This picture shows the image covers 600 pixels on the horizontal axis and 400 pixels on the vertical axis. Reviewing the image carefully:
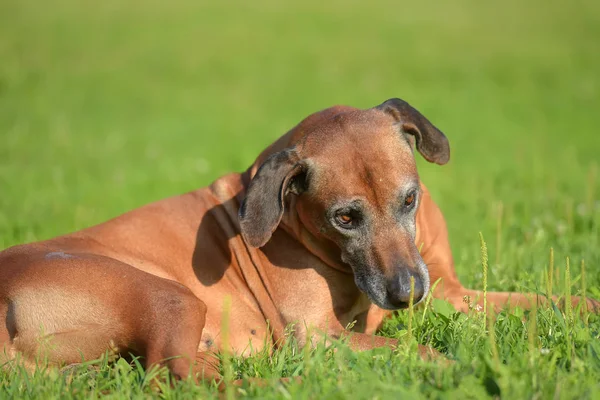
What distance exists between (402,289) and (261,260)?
3.40ft

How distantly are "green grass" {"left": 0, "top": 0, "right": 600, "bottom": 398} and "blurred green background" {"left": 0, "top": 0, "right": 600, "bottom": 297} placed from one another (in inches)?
2.1

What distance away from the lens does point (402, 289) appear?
4172mm

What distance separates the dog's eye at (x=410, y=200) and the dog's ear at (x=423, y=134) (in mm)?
384

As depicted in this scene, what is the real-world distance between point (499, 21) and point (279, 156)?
21543mm

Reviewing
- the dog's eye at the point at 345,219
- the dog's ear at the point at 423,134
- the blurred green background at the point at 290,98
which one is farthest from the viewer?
the blurred green background at the point at 290,98

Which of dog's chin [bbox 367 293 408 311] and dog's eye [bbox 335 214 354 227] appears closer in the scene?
dog's chin [bbox 367 293 408 311]

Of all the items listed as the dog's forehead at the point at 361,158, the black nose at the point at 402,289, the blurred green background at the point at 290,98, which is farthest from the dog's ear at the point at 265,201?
the blurred green background at the point at 290,98

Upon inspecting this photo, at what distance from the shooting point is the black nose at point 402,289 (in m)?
4.18

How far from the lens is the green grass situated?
3.75 meters

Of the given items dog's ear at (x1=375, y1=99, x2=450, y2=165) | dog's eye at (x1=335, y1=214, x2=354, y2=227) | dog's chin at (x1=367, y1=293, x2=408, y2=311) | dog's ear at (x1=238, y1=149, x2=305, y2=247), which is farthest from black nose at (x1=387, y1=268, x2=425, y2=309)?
dog's ear at (x1=375, y1=99, x2=450, y2=165)

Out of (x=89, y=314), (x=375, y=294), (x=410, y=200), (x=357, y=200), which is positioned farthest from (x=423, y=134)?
(x=89, y=314)

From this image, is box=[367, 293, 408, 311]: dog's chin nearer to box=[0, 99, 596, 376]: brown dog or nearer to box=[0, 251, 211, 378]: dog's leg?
box=[0, 99, 596, 376]: brown dog

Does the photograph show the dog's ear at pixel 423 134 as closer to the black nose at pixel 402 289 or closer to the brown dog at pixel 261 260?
the brown dog at pixel 261 260

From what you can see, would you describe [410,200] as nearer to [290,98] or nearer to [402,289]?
[402,289]
